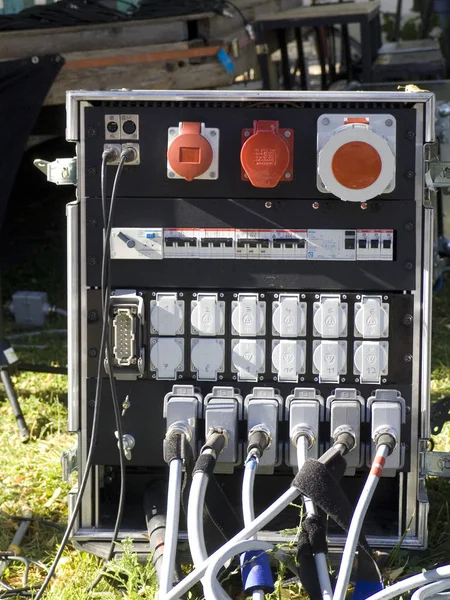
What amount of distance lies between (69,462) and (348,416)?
80 centimetres

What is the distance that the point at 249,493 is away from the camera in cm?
208

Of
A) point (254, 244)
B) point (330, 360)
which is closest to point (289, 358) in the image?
point (330, 360)

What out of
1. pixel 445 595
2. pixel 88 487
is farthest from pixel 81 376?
pixel 445 595

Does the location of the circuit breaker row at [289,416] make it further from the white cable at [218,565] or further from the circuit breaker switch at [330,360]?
the white cable at [218,565]

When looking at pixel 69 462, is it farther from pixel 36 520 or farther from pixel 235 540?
pixel 235 540

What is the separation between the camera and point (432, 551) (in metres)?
2.50

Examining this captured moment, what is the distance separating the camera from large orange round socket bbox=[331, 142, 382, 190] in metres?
2.16

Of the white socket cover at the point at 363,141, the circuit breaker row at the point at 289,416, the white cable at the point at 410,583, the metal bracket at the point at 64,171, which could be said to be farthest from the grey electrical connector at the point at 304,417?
the metal bracket at the point at 64,171

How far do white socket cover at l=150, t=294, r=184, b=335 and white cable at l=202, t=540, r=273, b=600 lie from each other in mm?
633

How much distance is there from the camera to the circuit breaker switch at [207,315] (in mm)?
2297

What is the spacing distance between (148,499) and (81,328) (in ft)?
1.80

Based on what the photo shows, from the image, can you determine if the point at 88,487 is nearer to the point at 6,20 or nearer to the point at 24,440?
the point at 24,440

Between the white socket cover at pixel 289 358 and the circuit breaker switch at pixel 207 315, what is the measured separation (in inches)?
6.6

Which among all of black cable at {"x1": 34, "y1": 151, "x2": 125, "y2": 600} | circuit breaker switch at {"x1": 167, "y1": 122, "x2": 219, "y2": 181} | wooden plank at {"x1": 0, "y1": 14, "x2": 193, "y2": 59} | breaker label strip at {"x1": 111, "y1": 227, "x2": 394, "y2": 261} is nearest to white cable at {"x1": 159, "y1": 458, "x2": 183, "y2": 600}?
black cable at {"x1": 34, "y1": 151, "x2": 125, "y2": 600}
